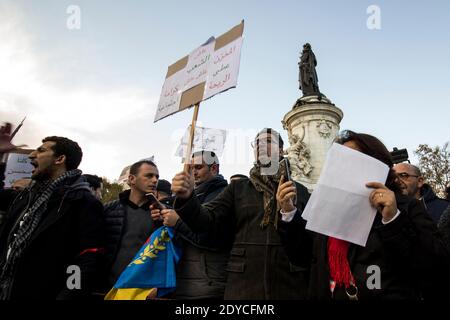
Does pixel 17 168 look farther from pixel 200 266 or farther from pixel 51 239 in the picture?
pixel 200 266

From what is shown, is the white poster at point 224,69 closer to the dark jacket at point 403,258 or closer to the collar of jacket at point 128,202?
the collar of jacket at point 128,202

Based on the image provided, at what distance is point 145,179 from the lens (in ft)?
11.1

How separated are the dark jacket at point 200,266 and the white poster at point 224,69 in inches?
44.4

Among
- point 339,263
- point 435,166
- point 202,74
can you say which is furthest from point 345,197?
point 435,166

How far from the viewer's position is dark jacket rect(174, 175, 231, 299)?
8.57 feet

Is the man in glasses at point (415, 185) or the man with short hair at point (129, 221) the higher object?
the man in glasses at point (415, 185)

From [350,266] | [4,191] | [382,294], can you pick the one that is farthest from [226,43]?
[4,191]

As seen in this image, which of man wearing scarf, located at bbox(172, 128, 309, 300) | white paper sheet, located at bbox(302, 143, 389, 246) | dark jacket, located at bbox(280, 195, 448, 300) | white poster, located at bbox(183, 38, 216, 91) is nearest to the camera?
dark jacket, located at bbox(280, 195, 448, 300)

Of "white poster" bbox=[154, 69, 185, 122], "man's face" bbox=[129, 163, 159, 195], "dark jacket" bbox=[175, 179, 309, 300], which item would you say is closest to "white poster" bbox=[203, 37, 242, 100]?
"white poster" bbox=[154, 69, 185, 122]

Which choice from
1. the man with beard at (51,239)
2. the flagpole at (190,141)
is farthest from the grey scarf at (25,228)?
the flagpole at (190,141)

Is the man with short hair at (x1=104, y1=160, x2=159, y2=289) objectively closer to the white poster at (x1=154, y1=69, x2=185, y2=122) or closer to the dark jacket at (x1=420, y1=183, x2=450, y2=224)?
the white poster at (x1=154, y1=69, x2=185, y2=122)

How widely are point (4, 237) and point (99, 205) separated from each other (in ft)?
3.10

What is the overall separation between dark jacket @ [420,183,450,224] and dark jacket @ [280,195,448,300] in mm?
2912

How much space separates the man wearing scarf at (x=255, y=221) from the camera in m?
2.23
